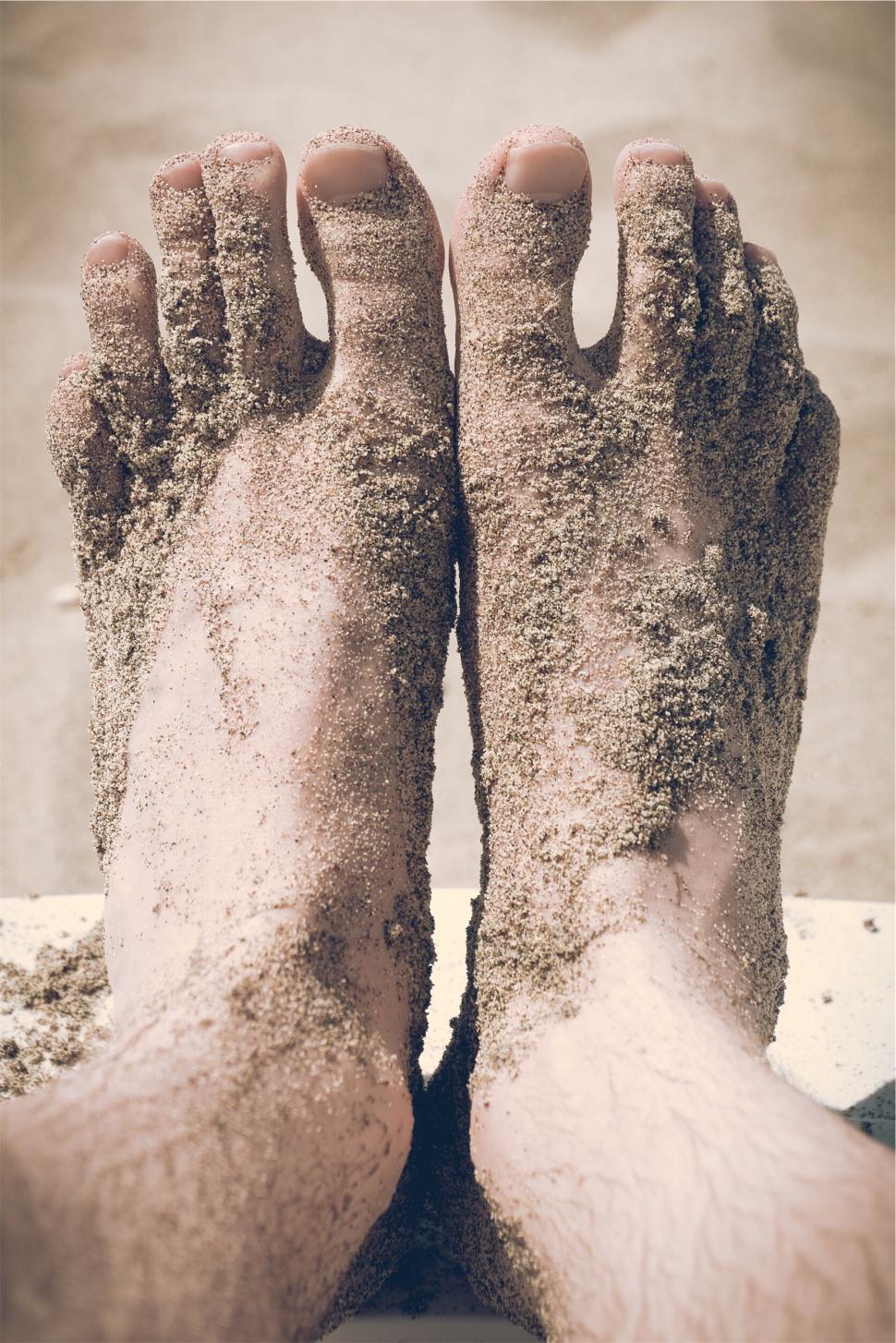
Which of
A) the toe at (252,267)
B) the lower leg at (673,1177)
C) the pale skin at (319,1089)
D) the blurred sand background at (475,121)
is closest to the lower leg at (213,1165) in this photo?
the pale skin at (319,1089)

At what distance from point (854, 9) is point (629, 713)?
2.81 metres

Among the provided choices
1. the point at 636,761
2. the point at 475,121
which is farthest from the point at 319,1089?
the point at 475,121

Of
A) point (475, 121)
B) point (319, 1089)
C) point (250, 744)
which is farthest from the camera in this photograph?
point (475, 121)

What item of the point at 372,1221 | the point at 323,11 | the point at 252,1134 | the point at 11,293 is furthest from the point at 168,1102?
the point at 323,11

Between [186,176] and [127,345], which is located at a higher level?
[186,176]

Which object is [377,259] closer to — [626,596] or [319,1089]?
[626,596]

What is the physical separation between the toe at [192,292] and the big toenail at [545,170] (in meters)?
0.35

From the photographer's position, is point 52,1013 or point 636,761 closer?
point 636,761

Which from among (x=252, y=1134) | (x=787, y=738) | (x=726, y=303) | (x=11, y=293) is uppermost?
(x=11, y=293)

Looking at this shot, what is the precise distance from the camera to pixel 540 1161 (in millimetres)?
924

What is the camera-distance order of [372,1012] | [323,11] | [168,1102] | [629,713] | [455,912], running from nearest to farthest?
1. [168,1102]
2. [372,1012]
3. [629,713]
4. [455,912]
5. [323,11]

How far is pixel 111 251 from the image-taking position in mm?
1401

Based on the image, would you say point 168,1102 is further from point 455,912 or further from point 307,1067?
point 455,912

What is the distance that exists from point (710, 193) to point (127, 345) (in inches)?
28.0
